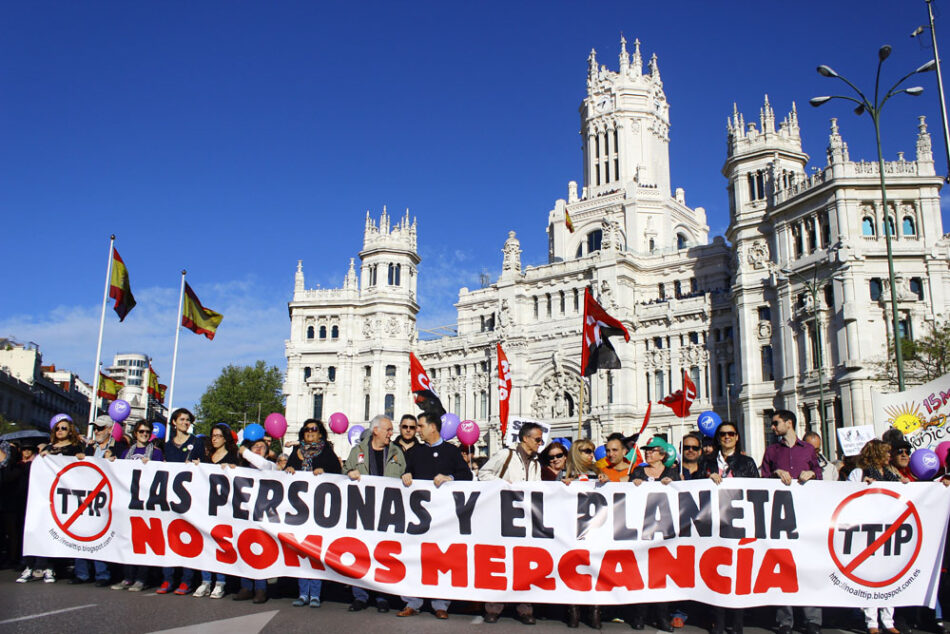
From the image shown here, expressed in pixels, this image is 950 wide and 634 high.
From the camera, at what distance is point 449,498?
9.47 m

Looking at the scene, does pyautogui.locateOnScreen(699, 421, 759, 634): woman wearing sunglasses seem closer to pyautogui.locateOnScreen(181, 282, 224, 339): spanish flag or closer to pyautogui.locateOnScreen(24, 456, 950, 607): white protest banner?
pyautogui.locateOnScreen(24, 456, 950, 607): white protest banner

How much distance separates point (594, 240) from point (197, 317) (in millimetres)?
41441

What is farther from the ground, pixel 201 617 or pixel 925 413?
pixel 925 413

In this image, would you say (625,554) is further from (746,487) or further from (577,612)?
(746,487)

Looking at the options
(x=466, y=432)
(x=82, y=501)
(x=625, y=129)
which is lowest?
(x=82, y=501)

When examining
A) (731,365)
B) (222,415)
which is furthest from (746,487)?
(222,415)

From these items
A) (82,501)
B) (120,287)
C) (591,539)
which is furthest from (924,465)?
(120,287)

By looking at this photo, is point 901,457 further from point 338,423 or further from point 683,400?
point 683,400

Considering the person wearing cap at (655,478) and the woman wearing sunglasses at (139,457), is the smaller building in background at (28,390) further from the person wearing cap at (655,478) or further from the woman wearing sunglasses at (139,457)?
the person wearing cap at (655,478)

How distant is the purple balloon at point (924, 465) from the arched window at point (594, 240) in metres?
53.9

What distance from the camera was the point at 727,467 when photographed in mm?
9453

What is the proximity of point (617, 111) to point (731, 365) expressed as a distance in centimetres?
2790

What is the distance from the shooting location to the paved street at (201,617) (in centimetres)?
812

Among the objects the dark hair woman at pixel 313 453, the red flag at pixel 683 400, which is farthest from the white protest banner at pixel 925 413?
the red flag at pixel 683 400
